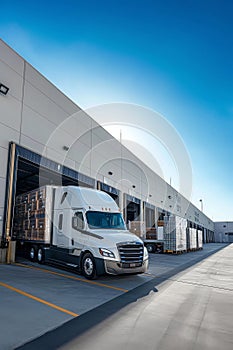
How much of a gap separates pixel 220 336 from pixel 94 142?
17321 millimetres

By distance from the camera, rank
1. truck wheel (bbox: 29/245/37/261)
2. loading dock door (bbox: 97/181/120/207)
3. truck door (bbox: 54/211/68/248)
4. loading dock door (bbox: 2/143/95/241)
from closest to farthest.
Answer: truck door (bbox: 54/211/68/248)
loading dock door (bbox: 2/143/95/241)
truck wheel (bbox: 29/245/37/261)
loading dock door (bbox: 97/181/120/207)

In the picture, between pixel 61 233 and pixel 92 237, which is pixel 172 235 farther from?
pixel 92 237

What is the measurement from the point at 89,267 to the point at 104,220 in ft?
5.90

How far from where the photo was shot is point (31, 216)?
13.3 metres

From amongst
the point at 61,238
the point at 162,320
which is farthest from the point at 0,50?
the point at 162,320

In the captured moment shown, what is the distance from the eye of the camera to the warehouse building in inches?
497

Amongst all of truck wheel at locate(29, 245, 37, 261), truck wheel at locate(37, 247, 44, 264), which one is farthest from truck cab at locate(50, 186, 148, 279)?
truck wheel at locate(29, 245, 37, 261)

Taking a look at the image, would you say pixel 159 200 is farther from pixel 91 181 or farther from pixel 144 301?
pixel 144 301

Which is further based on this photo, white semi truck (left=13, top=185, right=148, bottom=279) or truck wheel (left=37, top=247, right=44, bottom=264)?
truck wheel (left=37, top=247, right=44, bottom=264)

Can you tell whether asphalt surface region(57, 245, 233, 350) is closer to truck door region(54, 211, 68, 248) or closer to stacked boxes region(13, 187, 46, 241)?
truck door region(54, 211, 68, 248)

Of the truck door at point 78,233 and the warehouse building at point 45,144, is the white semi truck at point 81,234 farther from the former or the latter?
the warehouse building at point 45,144

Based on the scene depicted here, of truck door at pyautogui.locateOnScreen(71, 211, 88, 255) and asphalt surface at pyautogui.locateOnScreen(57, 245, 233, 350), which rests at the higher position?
truck door at pyautogui.locateOnScreen(71, 211, 88, 255)

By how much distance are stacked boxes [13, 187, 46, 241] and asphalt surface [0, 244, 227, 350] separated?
10.8 ft

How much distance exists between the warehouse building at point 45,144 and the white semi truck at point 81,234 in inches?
55.8
